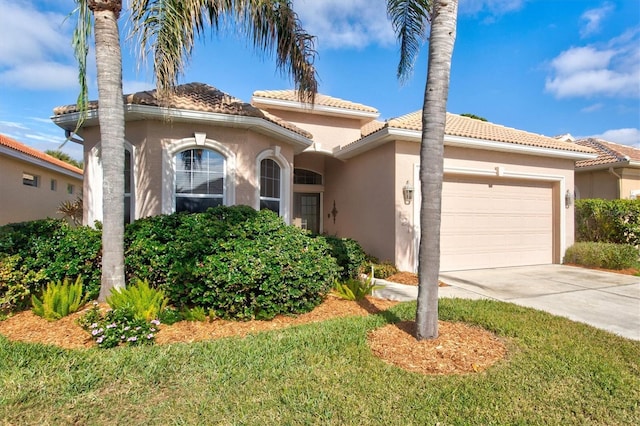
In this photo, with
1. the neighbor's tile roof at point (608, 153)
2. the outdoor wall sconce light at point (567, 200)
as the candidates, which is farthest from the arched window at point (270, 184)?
the neighbor's tile roof at point (608, 153)

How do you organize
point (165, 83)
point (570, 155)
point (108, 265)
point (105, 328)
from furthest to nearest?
point (570, 155)
point (165, 83)
point (108, 265)
point (105, 328)

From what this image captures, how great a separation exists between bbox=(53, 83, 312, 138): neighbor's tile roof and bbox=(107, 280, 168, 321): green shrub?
420 cm

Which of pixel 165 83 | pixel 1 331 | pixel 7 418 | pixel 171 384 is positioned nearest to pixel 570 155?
pixel 165 83

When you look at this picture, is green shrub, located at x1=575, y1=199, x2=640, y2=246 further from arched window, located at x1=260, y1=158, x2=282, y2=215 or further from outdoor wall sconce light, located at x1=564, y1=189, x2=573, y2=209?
arched window, located at x1=260, y1=158, x2=282, y2=215

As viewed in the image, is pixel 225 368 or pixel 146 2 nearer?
pixel 225 368

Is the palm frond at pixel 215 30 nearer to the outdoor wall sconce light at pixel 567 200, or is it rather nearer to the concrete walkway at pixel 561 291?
the concrete walkway at pixel 561 291

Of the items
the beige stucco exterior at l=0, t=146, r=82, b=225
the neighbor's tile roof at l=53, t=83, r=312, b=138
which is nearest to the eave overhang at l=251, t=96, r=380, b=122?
the neighbor's tile roof at l=53, t=83, r=312, b=138

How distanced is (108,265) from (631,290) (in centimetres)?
1133

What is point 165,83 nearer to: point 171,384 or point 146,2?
point 146,2

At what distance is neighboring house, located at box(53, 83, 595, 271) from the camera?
7977 mm

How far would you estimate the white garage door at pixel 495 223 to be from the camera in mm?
10344

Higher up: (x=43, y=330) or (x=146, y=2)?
(x=146, y=2)

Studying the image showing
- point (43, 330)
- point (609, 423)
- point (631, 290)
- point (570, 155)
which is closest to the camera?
point (609, 423)

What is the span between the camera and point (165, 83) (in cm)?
607
